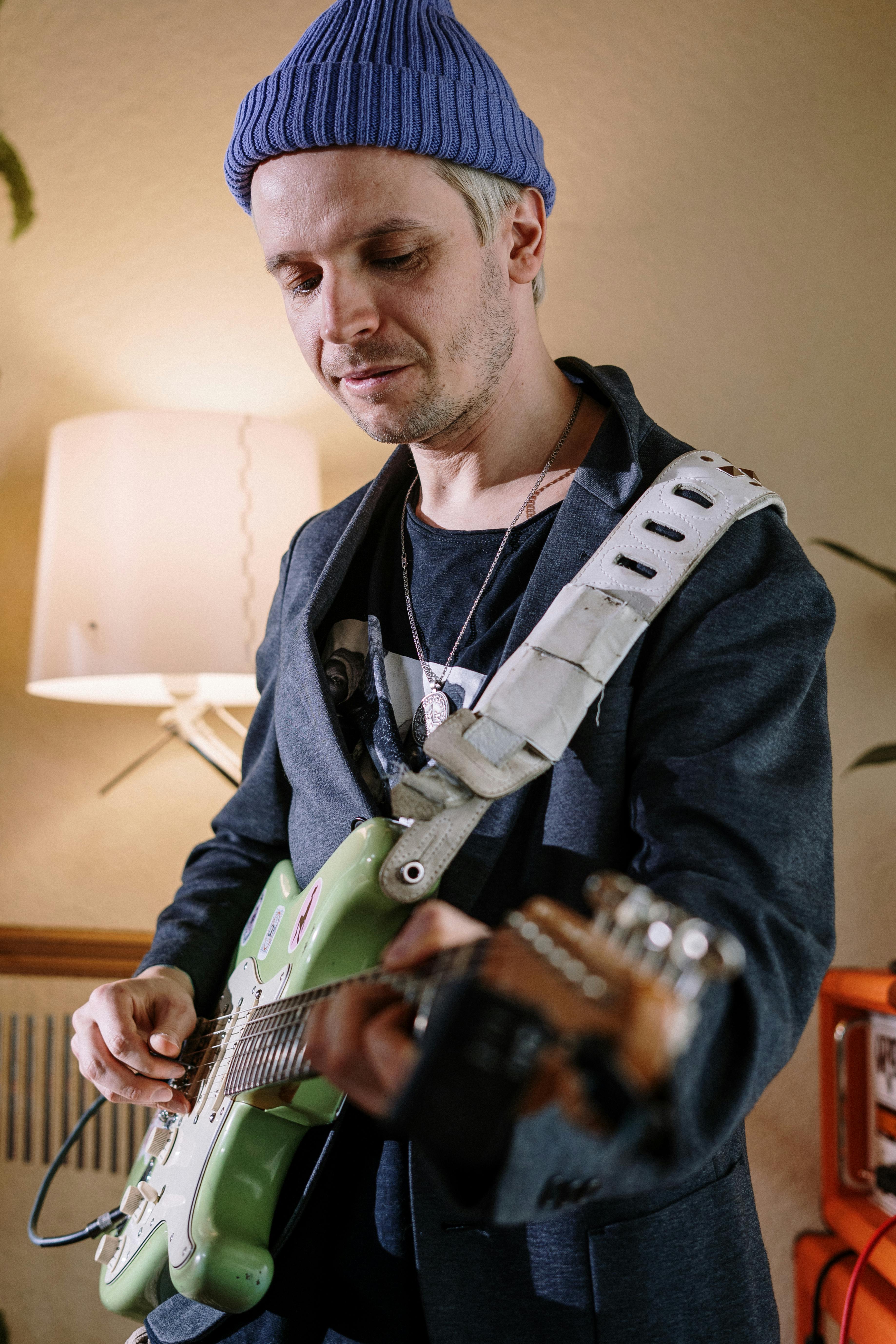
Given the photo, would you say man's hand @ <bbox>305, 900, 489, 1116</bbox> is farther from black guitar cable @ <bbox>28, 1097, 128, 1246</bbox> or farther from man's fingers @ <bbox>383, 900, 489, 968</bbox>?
black guitar cable @ <bbox>28, 1097, 128, 1246</bbox>

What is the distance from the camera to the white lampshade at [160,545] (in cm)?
130

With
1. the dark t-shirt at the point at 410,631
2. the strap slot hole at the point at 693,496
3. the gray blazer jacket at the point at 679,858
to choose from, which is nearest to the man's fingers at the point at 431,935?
the gray blazer jacket at the point at 679,858

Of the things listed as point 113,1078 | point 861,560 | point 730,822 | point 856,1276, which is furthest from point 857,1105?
point 113,1078

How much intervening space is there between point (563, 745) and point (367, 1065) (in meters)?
0.33

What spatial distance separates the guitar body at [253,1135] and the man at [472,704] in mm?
48

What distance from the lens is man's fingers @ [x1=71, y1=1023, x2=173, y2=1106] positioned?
0.89 metres

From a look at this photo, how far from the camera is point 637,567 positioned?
0.79 metres

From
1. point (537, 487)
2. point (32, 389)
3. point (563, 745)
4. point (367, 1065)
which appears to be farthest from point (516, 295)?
point (32, 389)

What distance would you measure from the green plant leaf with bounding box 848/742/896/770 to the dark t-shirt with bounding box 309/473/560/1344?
60cm

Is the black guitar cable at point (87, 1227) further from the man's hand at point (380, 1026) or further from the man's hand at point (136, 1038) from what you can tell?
the man's hand at point (380, 1026)

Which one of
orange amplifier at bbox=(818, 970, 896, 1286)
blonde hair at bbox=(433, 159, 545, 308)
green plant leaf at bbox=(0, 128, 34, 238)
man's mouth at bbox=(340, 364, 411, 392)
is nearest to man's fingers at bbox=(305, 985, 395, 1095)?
man's mouth at bbox=(340, 364, 411, 392)

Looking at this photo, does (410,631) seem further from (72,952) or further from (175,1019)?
(72,952)

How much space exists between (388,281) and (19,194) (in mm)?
1208

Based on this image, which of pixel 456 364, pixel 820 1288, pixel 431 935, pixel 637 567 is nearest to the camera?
pixel 431 935
